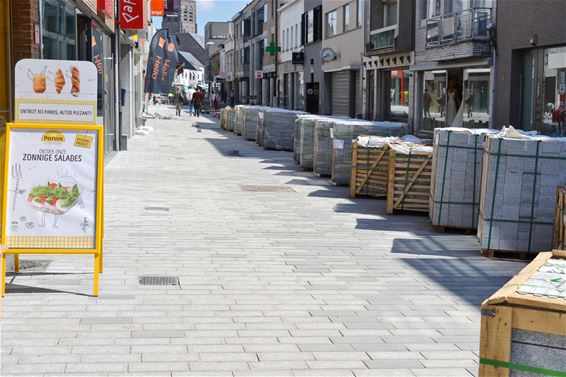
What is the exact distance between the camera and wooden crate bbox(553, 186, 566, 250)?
28.2 ft

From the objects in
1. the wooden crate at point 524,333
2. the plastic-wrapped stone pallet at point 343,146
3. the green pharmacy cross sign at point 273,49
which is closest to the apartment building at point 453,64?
the plastic-wrapped stone pallet at point 343,146

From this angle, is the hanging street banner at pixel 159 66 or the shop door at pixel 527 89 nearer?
the shop door at pixel 527 89

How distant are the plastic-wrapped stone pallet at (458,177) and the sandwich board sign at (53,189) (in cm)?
517

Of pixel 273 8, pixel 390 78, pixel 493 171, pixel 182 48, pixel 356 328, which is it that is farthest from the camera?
pixel 182 48

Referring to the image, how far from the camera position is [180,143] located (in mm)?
29219

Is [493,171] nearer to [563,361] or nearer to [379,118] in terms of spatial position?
[563,361]

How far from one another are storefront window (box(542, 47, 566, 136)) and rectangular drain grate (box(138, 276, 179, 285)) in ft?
45.6

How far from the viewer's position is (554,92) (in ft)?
66.0

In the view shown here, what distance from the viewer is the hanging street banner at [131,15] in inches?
962

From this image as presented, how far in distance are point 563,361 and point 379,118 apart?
33181mm

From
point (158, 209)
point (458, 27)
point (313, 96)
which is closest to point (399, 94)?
point (458, 27)

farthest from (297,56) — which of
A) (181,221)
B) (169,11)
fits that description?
(181,221)

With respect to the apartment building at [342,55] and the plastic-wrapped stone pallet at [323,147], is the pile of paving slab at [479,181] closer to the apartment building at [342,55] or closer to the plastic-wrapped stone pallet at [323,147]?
the plastic-wrapped stone pallet at [323,147]

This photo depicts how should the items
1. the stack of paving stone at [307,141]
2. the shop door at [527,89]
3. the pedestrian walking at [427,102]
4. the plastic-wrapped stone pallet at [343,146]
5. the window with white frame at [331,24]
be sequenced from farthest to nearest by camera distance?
the window with white frame at [331,24] → the pedestrian walking at [427,102] → the shop door at [527,89] → the stack of paving stone at [307,141] → the plastic-wrapped stone pallet at [343,146]
